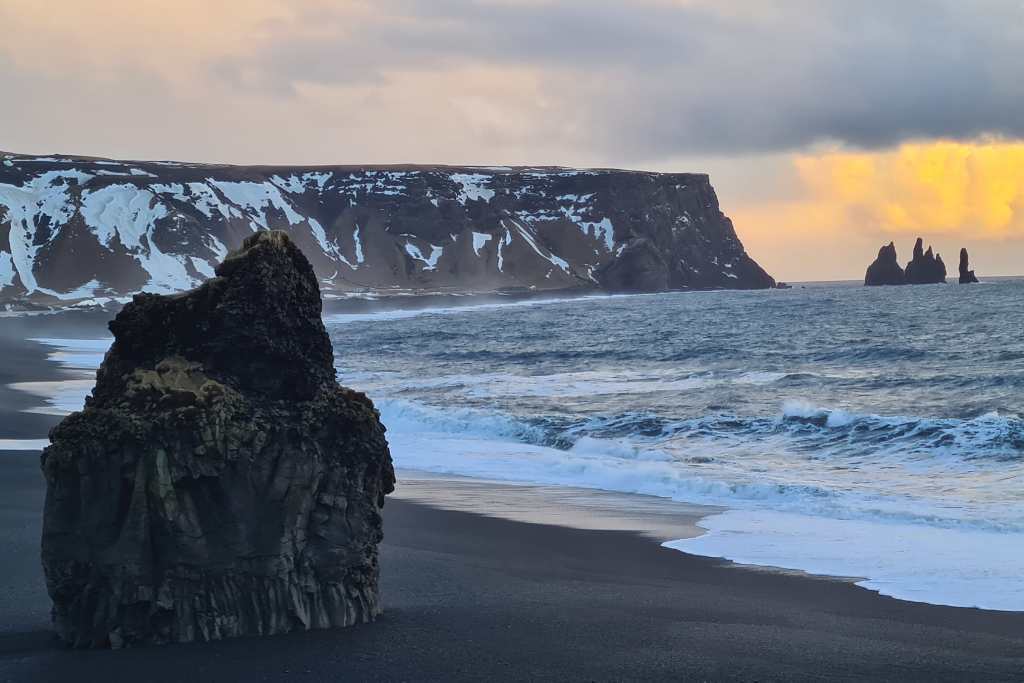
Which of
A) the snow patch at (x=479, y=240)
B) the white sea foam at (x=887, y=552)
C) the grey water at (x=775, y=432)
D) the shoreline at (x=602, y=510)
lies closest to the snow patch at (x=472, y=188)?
the snow patch at (x=479, y=240)

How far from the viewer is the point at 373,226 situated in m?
161

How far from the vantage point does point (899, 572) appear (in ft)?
33.8

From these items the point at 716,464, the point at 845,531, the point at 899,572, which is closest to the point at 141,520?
the point at 899,572

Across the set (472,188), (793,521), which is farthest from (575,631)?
(472,188)

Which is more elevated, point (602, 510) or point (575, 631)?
point (575, 631)

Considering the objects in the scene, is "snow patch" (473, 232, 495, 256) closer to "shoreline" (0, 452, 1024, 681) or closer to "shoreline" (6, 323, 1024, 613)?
"shoreline" (6, 323, 1024, 613)

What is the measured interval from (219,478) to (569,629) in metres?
2.62

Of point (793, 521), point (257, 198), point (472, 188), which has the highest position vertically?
point (472, 188)

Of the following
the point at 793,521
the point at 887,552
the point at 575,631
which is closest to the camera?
the point at 575,631

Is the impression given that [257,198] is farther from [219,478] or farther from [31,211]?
[219,478]

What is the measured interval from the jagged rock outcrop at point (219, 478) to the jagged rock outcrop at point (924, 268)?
6618 inches

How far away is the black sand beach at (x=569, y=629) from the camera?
23.3ft

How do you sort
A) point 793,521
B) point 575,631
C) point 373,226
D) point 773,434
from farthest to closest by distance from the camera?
point 373,226
point 773,434
point 793,521
point 575,631

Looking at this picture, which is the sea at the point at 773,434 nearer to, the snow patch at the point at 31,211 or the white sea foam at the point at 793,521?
the white sea foam at the point at 793,521
